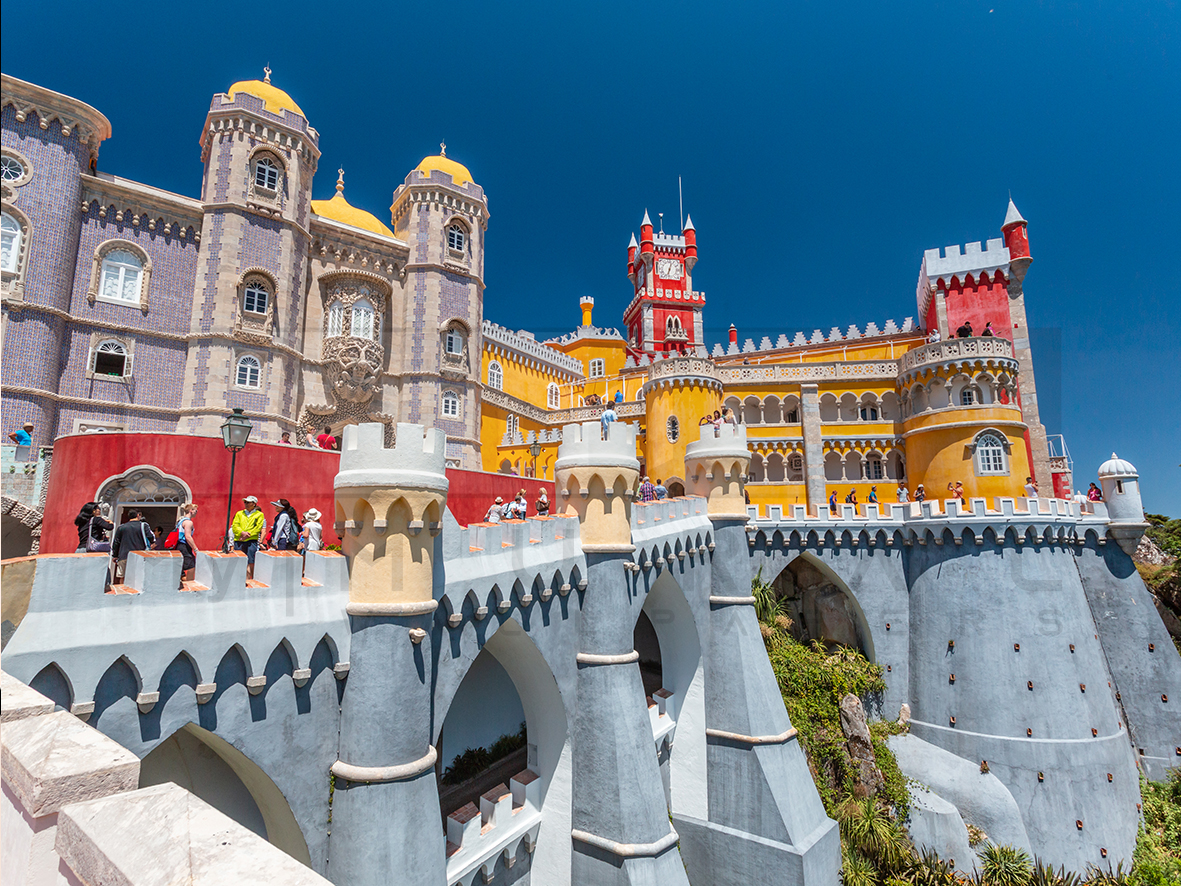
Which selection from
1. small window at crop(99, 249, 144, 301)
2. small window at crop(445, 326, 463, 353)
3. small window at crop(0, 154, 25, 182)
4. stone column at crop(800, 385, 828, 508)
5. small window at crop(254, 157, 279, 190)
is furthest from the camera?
stone column at crop(800, 385, 828, 508)

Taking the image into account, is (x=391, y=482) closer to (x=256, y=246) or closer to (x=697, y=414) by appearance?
(x=256, y=246)

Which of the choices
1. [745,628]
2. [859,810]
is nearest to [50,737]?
[745,628]

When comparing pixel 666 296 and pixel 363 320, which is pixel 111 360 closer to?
pixel 363 320

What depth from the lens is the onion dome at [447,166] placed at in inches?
1217

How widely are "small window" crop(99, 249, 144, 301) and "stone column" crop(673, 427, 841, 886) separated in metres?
23.0

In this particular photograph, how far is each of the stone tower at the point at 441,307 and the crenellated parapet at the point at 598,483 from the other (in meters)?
14.3

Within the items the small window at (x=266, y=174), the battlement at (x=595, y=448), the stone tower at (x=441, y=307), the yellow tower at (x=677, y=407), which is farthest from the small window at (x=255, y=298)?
the yellow tower at (x=677, y=407)

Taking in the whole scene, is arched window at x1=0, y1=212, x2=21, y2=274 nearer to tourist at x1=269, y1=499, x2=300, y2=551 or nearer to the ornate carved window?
the ornate carved window

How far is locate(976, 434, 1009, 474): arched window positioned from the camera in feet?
98.2

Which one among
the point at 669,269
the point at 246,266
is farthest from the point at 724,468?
the point at 669,269

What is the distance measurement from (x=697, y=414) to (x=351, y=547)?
25.4 metres

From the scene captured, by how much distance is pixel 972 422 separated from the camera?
3023 centimetres

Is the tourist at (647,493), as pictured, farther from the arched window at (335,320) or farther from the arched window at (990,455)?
the arched window at (990,455)

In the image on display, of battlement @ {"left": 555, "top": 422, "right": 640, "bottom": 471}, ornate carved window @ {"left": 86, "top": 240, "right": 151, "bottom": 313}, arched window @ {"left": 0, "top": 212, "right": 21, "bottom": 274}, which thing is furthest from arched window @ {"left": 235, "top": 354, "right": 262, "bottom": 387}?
battlement @ {"left": 555, "top": 422, "right": 640, "bottom": 471}
